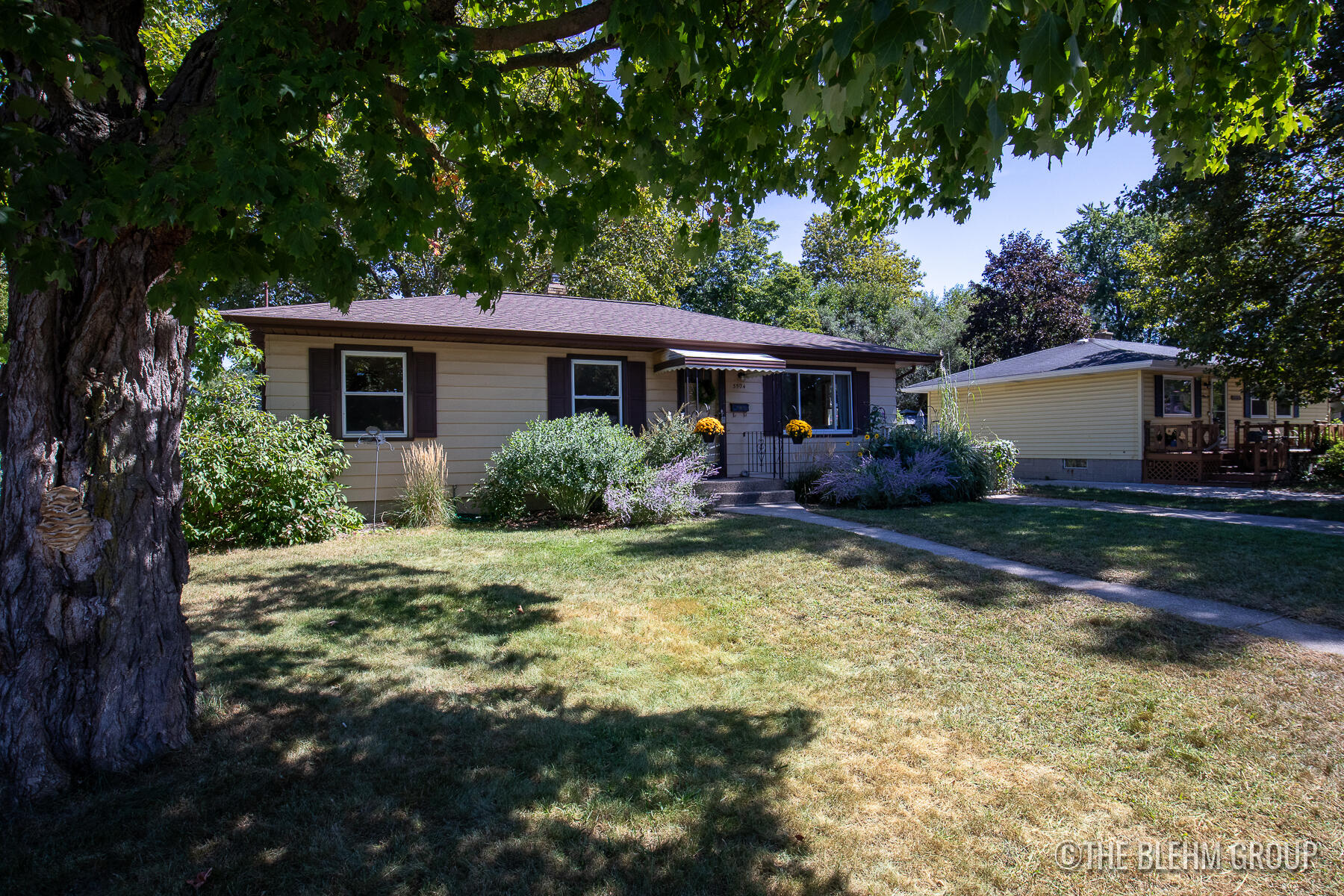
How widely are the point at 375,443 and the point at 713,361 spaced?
5.62 m

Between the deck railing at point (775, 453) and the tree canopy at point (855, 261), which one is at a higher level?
the tree canopy at point (855, 261)

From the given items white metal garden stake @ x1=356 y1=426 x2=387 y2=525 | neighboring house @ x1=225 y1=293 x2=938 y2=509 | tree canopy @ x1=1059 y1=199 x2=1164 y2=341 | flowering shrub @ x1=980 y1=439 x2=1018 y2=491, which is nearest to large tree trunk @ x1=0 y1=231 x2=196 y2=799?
white metal garden stake @ x1=356 y1=426 x2=387 y2=525

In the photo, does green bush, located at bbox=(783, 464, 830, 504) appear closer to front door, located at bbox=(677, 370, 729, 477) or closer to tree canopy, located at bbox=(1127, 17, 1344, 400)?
front door, located at bbox=(677, 370, 729, 477)

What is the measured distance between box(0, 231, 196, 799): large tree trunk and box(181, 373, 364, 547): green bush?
539cm

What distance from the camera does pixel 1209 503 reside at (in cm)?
1196

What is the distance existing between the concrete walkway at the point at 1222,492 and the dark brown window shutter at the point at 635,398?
9233 mm

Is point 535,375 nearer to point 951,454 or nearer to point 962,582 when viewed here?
point 951,454

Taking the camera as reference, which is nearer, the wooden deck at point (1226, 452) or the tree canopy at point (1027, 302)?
the wooden deck at point (1226, 452)

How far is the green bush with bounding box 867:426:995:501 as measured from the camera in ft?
37.8

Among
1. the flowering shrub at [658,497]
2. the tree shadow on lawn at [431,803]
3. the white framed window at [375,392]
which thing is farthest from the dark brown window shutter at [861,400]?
the tree shadow on lawn at [431,803]

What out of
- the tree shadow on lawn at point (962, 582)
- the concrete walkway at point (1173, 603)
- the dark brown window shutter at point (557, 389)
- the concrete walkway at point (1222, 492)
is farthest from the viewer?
the concrete walkway at point (1222, 492)

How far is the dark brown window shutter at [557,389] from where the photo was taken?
11.9 metres

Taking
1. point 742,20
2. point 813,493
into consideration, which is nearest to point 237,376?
point 742,20

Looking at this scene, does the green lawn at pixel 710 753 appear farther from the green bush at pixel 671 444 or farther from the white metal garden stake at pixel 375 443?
the green bush at pixel 671 444
